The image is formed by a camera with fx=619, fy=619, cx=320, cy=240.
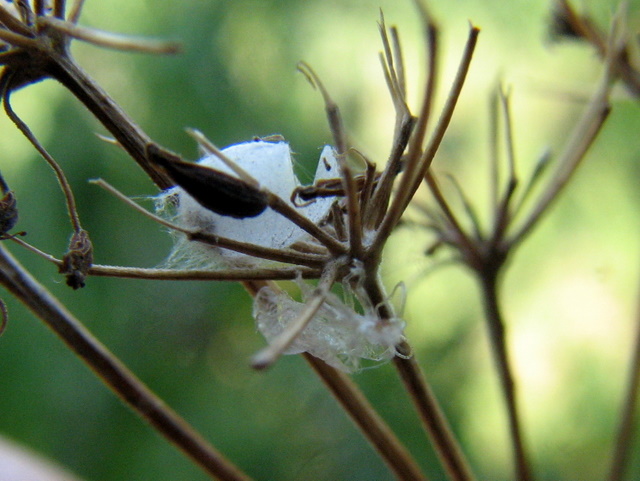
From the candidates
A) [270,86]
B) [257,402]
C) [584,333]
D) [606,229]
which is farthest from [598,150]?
[257,402]

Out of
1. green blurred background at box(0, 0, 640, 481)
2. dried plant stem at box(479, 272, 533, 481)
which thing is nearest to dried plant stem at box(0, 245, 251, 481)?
dried plant stem at box(479, 272, 533, 481)

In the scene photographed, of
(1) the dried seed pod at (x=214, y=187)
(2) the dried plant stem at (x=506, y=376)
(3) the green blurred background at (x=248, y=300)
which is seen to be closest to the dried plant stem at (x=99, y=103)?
(1) the dried seed pod at (x=214, y=187)

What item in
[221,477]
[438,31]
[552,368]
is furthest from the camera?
[552,368]

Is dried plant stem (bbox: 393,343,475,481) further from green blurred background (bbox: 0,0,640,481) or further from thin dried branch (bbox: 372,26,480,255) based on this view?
green blurred background (bbox: 0,0,640,481)

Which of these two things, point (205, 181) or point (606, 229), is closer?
point (205, 181)

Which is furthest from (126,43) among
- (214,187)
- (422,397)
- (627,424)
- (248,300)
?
(248,300)

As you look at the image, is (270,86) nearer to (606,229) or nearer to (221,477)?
(606,229)

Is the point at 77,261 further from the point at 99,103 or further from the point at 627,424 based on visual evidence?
the point at 627,424
